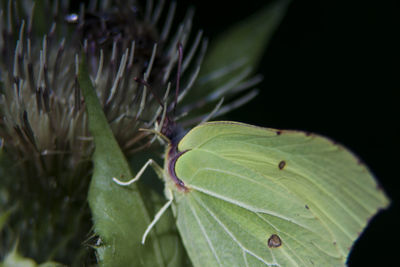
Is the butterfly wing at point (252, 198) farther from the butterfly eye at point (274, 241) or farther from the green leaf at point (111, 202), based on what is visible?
the green leaf at point (111, 202)

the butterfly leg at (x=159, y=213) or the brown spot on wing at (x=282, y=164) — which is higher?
the brown spot on wing at (x=282, y=164)

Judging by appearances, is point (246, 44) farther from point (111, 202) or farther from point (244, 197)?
point (111, 202)

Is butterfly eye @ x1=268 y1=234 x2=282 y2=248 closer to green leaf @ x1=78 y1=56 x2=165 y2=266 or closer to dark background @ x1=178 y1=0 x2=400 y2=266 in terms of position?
green leaf @ x1=78 y1=56 x2=165 y2=266

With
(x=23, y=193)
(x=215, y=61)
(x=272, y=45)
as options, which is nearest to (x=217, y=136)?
(x=23, y=193)

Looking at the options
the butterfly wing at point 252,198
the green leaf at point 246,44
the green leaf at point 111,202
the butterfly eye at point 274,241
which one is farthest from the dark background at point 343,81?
the green leaf at point 111,202

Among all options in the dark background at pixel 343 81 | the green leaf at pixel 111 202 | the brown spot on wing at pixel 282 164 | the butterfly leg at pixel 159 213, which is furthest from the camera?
the dark background at pixel 343 81

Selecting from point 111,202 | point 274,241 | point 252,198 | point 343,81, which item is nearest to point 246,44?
point 343,81

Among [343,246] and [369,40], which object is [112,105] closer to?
[343,246]
